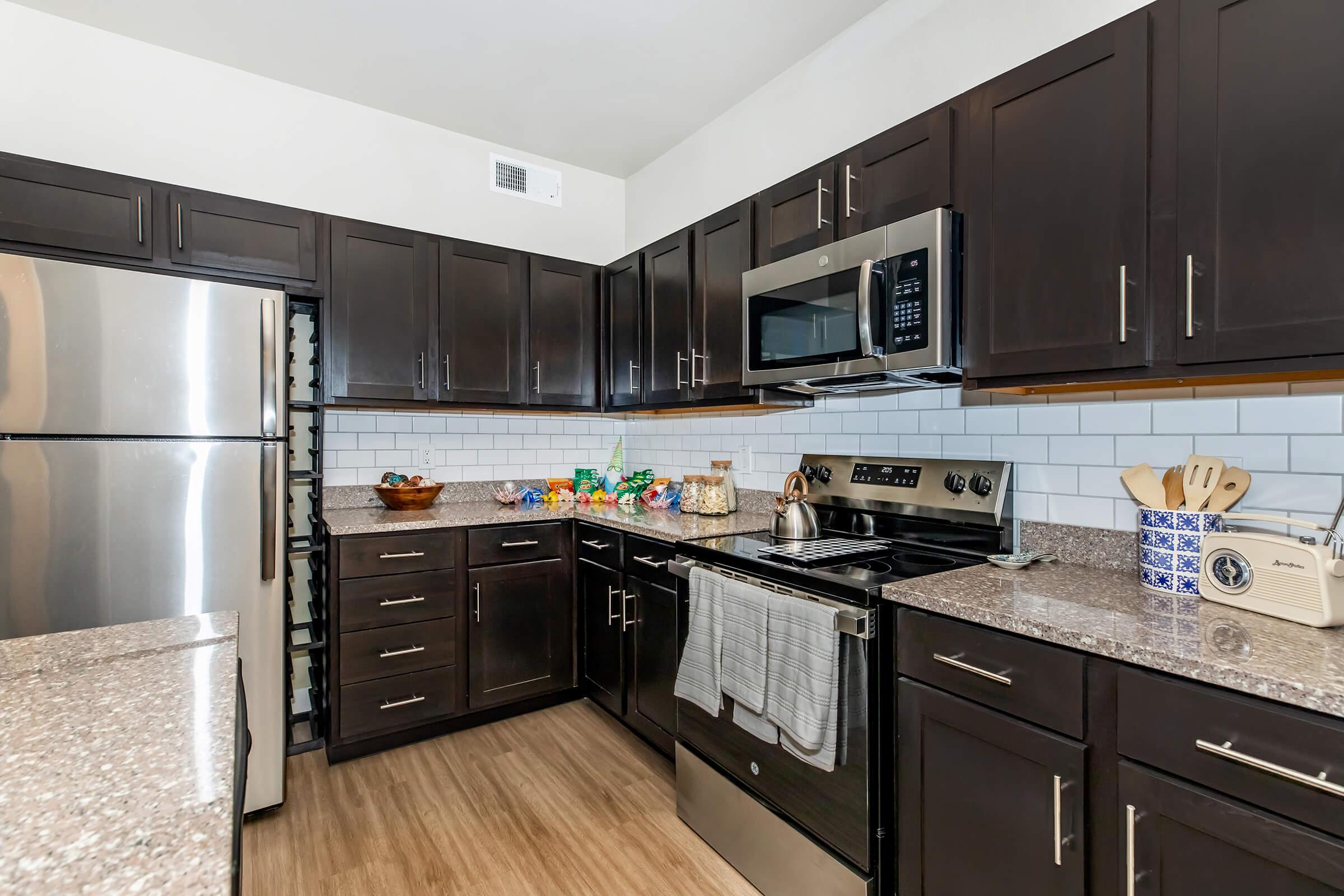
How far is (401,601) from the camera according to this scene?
2584 millimetres

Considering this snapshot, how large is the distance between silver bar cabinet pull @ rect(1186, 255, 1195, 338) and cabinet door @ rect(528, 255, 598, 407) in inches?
101

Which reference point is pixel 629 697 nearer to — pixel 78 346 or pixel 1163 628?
pixel 1163 628

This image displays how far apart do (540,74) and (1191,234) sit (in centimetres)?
248

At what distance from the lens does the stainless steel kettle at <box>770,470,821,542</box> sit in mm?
2188

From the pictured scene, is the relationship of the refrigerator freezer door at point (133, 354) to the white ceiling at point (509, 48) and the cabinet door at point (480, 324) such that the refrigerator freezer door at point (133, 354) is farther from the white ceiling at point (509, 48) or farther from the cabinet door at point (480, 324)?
the white ceiling at point (509, 48)

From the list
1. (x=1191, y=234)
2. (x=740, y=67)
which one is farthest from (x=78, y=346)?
(x=1191, y=234)

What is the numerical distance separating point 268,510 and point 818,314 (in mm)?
1966

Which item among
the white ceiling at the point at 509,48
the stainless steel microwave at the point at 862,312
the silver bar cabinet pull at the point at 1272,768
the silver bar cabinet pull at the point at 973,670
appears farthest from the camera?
the white ceiling at the point at 509,48

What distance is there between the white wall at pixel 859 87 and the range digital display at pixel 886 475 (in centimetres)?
126

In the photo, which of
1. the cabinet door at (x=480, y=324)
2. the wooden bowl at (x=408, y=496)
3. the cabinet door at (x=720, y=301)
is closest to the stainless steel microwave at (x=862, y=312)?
the cabinet door at (x=720, y=301)

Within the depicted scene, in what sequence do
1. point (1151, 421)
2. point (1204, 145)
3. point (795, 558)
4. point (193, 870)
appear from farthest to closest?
point (795, 558)
point (1151, 421)
point (1204, 145)
point (193, 870)

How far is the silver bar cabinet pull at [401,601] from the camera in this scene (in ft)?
8.38

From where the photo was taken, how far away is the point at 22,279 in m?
1.85

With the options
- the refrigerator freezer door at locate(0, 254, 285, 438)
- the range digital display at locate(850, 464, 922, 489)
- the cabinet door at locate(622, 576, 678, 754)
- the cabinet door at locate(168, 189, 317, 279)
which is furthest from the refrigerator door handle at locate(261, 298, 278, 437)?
the range digital display at locate(850, 464, 922, 489)
